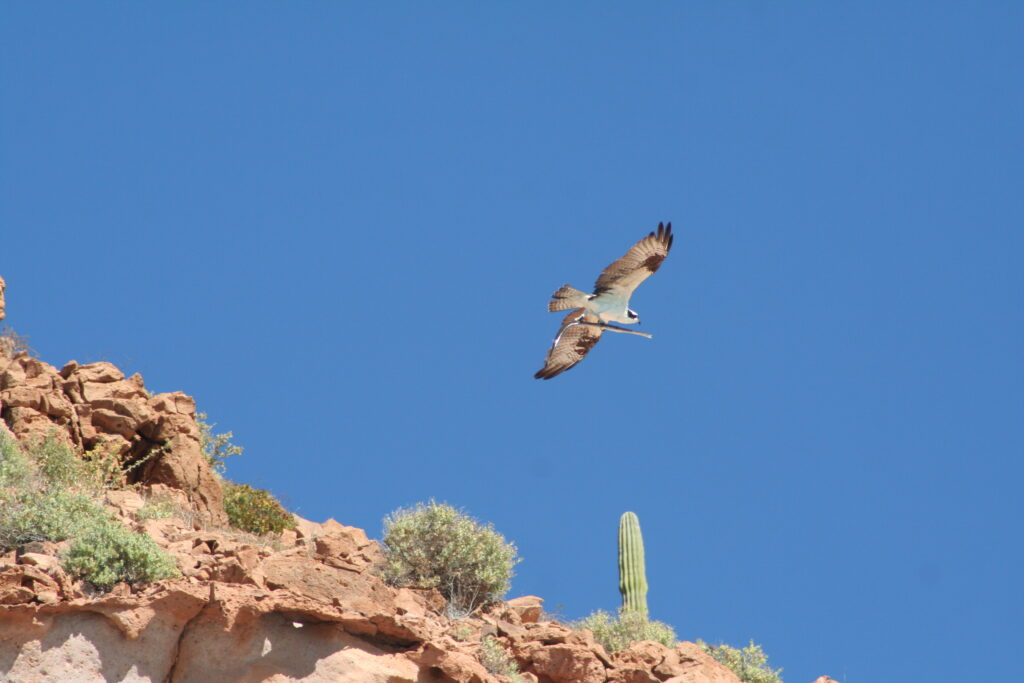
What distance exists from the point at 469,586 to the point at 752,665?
4.26 metres

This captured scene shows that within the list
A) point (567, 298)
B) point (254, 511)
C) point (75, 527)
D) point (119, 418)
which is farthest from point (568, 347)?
point (75, 527)

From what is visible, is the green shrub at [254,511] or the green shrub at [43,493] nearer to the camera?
the green shrub at [43,493]

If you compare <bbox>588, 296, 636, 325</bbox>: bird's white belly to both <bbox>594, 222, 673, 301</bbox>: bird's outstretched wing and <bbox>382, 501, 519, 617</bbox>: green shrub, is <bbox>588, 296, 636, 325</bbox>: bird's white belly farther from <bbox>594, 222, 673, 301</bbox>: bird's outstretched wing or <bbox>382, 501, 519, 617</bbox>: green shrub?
<bbox>382, 501, 519, 617</bbox>: green shrub

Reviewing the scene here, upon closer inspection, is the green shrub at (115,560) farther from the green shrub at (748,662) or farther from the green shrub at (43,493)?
the green shrub at (748,662)

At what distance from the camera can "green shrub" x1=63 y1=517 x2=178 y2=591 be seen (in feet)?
45.2

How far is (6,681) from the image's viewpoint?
1302cm

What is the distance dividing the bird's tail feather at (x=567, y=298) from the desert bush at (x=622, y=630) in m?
4.59

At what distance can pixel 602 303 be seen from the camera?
68.3ft

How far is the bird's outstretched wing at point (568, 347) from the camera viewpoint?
21578 millimetres

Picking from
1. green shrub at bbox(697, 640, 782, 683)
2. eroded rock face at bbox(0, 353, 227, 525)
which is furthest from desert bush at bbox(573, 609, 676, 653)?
eroded rock face at bbox(0, 353, 227, 525)

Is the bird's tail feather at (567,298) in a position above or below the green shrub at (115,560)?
above

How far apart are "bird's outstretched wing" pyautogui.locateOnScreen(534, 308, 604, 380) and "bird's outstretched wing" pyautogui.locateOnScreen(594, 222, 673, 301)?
996 millimetres

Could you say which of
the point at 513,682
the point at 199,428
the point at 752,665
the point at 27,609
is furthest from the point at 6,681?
the point at 752,665

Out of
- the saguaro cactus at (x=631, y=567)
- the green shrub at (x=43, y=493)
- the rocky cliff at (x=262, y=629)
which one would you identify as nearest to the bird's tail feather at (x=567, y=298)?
the saguaro cactus at (x=631, y=567)
